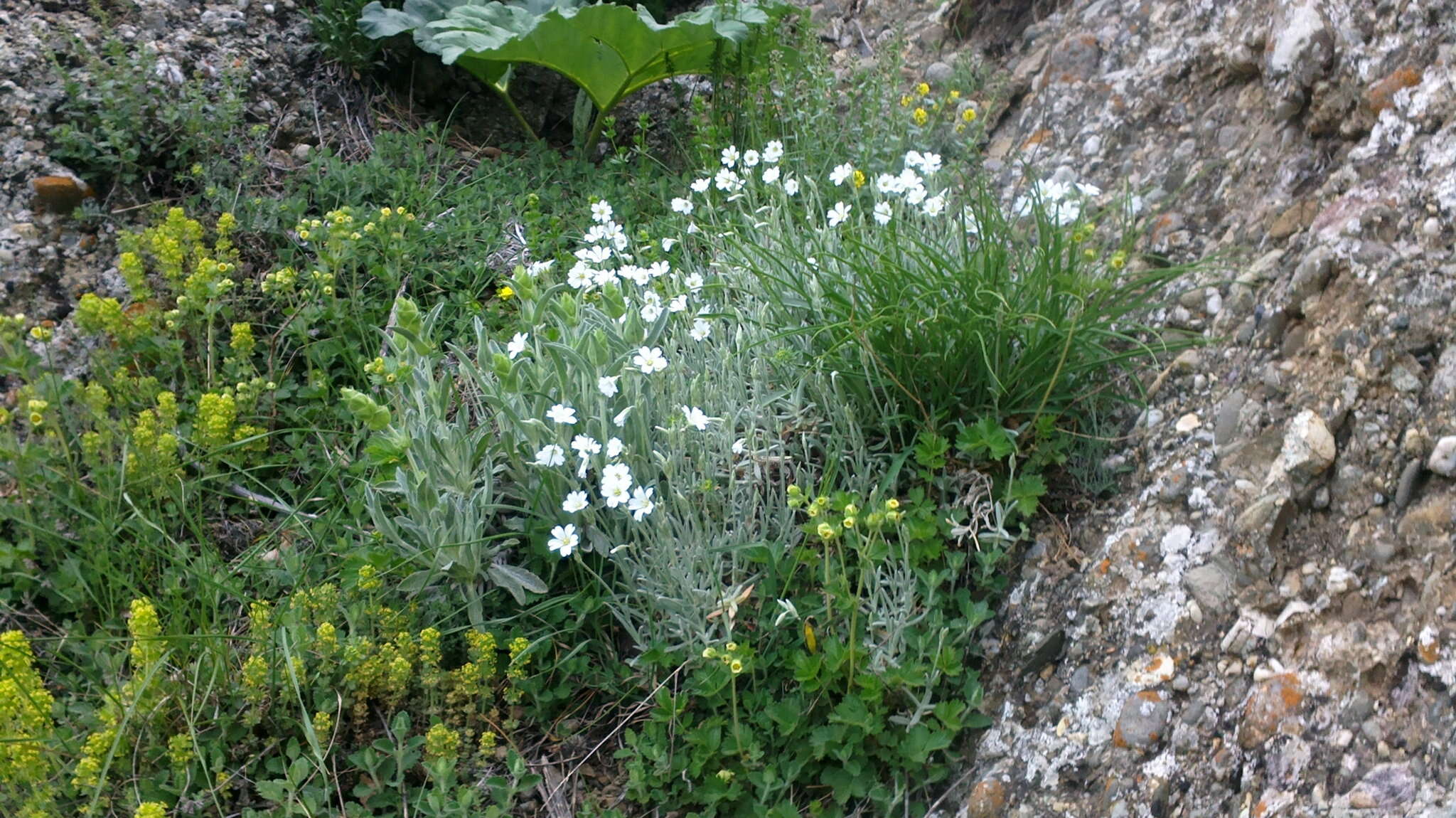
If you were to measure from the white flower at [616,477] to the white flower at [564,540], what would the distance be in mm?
138

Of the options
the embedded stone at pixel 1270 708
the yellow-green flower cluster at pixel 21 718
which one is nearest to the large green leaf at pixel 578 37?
the yellow-green flower cluster at pixel 21 718

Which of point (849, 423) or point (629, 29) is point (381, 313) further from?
point (849, 423)

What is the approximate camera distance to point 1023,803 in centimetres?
215

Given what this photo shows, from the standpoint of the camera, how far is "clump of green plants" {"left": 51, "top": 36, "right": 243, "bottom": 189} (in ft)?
12.1

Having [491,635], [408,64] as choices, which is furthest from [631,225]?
[491,635]

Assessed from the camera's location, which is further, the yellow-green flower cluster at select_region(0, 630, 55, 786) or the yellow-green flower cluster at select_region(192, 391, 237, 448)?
the yellow-green flower cluster at select_region(192, 391, 237, 448)

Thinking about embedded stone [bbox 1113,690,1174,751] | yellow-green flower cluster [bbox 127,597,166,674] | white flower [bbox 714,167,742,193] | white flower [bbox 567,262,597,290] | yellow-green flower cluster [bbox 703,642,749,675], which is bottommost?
yellow-green flower cluster [bbox 127,597,166,674]

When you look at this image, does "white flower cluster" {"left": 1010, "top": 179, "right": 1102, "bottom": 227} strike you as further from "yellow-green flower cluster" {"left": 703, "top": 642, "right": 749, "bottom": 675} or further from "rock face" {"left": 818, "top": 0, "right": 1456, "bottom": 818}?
"yellow-green flower cluster" {"left": 703, "top": 642, "right": 749, "bottom": 675}

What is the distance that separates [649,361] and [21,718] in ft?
4.91

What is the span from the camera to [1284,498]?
2242 millimetres

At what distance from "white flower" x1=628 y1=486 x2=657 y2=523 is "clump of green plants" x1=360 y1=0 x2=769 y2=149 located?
2047 millimetres

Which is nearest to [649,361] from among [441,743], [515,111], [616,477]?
[616,477]

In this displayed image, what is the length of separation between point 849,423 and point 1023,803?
0.96 meters

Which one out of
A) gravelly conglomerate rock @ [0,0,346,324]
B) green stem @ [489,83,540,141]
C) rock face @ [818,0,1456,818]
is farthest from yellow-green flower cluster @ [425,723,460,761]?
green stem @ [489,83,540,141]
